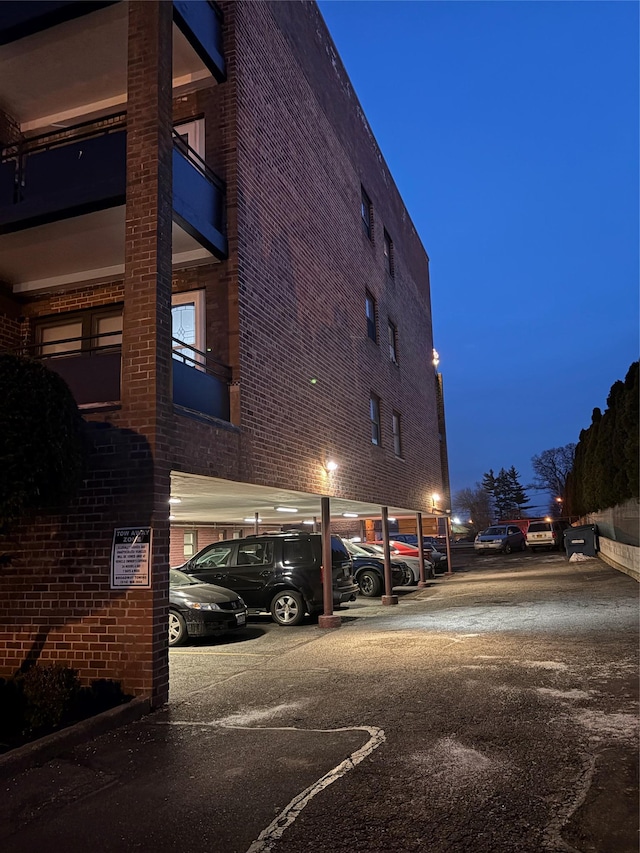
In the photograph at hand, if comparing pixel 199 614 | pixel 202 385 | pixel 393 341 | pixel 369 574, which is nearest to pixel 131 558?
pixel 202 385

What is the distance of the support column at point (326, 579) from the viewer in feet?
41.9

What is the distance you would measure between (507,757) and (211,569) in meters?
10.4

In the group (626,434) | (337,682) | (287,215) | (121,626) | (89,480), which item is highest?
(287,215)

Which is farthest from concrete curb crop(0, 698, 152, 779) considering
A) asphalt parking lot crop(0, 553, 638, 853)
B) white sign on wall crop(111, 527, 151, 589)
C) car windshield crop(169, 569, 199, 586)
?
car windshield crop(169, 569, 199, 586)

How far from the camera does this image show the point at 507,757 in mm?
4941

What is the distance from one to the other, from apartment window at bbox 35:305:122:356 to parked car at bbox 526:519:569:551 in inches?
1292

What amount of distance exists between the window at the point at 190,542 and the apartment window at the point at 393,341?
10.9 meters

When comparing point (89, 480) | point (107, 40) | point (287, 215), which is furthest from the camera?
point (287, 215)

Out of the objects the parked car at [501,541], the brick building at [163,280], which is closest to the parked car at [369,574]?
the brick building at [163,280]

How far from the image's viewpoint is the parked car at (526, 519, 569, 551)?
3806 centimetres

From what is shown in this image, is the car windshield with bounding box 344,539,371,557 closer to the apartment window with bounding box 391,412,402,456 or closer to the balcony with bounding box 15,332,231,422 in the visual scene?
the apartment window with bounding box 391,412,402,456

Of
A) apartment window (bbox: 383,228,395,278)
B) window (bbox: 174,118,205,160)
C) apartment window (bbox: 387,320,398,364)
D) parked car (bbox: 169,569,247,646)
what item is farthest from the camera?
apartment window (bbox: 383,228,395,278)

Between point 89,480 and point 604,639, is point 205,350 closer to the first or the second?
point 89,480

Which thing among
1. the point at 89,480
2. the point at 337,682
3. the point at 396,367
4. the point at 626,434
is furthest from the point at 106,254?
the point at 626,434
